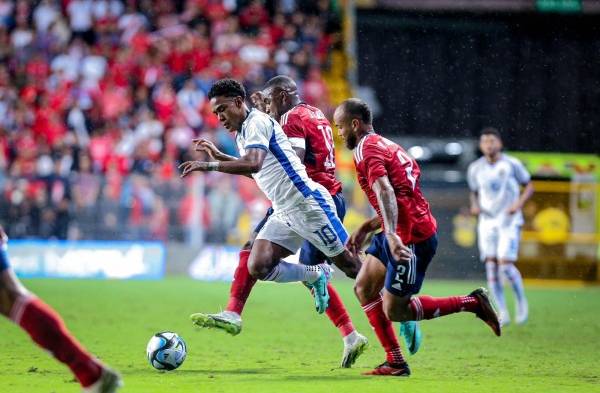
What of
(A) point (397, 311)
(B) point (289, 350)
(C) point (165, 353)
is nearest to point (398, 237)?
(A) point (397, 311)

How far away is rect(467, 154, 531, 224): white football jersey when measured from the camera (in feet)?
45.9

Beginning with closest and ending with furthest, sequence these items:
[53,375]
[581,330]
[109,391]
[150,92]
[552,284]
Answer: [109,391]
[53,375]
[581,330]
[552,284]
[150,92]

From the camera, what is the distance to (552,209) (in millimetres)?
21188

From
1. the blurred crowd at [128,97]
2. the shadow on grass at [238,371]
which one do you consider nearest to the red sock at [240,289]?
the shadow on grass at [238,371]

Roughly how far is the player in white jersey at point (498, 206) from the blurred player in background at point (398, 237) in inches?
224

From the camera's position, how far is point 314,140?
944cm

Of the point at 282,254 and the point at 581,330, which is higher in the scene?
the point at 282,254

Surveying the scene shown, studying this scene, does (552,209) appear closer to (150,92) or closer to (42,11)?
(150,92)

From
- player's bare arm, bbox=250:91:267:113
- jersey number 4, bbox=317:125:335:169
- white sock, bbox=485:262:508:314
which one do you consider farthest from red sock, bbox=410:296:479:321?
white sock, bbox=485:262:508:314

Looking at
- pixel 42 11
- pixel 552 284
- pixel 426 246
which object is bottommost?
pixel 552 284

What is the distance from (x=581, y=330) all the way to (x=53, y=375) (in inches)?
264

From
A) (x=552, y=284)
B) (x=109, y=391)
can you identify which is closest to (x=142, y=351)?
(x=109, y=391)

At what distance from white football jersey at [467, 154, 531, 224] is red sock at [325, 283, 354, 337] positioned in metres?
5.43

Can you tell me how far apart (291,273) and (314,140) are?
1.26 m
